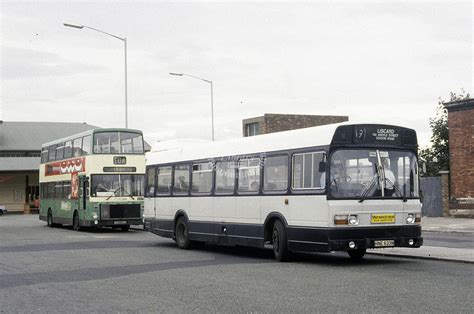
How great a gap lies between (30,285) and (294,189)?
5822 millimetres

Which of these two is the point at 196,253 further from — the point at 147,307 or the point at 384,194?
the point at 147,307

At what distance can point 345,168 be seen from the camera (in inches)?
600

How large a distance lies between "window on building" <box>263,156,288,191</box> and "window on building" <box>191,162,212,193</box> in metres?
2.75

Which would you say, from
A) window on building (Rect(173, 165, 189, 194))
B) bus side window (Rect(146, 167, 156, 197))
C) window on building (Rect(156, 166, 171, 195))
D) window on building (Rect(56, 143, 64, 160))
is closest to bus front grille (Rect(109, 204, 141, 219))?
window on building (Rect(56, 143, 64, 160))

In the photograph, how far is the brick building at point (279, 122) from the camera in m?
55.1

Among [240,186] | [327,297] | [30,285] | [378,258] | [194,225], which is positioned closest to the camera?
[327,297]

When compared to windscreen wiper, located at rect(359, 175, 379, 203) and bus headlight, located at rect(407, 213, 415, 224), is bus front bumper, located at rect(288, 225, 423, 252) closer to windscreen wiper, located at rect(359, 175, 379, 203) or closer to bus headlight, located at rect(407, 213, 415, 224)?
bus headlight, located at rect(407, 213, 415, 224)

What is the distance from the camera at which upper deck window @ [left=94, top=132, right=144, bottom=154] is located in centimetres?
3086

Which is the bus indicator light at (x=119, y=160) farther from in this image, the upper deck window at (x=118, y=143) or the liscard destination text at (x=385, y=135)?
the liscard destination text at (x=385, y=135)

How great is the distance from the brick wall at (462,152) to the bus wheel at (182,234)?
62.2ft

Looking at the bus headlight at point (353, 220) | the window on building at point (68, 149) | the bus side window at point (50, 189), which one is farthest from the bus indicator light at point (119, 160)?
the bus headlight at point (353, 220)

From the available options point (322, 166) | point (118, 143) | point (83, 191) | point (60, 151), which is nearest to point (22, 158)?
point (60, 151)

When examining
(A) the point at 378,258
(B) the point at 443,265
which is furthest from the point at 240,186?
(B) the point at 443,265

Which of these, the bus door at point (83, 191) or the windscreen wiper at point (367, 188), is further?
the bus door at point (83, 191)
